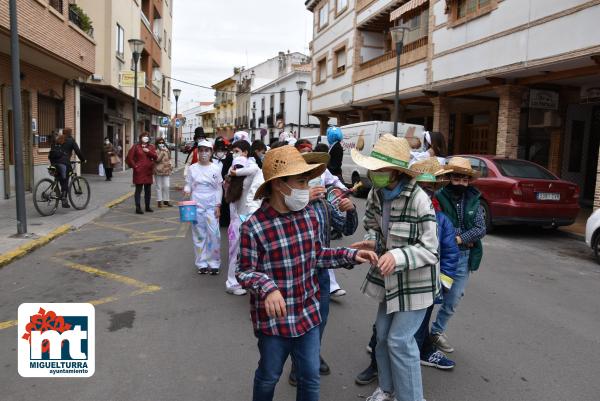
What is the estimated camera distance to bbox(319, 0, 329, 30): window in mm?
28328

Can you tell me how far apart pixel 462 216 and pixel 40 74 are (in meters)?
14.2

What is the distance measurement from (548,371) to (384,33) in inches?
889

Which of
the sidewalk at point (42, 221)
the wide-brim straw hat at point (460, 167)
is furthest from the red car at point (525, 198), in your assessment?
the sidewalk at point (42, 221)

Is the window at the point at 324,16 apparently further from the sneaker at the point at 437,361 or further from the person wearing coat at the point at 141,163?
the sneaker at the point at 437,361

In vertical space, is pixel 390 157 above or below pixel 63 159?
above

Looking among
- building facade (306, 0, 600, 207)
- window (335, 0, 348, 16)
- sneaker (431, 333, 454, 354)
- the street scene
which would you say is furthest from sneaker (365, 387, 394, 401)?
window (335, 0, 348, 16)

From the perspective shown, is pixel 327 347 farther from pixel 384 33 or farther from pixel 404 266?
pixel 384 33

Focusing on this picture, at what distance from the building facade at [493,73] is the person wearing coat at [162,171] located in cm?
902

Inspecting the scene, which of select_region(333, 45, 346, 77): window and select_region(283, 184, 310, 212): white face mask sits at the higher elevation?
select_region(333, 45, 346, 77): window

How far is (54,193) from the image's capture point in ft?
34.5

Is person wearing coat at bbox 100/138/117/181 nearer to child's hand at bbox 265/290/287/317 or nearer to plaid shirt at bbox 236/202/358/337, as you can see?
plaid shirt at bbox 236/202/358/337

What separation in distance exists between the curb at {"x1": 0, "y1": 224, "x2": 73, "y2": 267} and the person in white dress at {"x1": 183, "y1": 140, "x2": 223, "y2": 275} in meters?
2.52

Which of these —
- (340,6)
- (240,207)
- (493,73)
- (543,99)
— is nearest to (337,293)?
(240,207)

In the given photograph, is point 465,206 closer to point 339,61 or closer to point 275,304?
point 275,304
